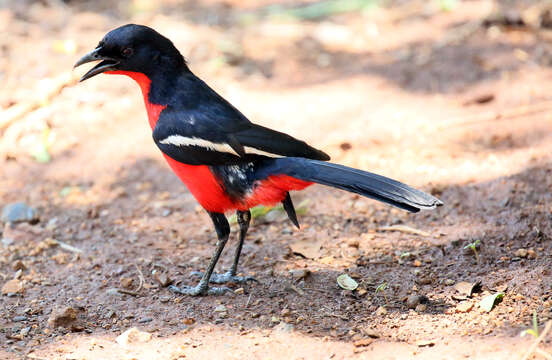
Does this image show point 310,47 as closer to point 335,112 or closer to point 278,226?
point 335,112

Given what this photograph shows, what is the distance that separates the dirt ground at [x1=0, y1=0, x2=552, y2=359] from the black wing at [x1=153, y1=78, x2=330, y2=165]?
0.80 metres

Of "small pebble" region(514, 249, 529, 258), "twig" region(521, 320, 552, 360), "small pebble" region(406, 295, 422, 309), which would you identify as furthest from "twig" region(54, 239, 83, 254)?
"twig" region(521, 320, 552, 360)

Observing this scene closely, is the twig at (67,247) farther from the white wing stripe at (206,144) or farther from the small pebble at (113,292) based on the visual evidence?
the white wing stripe at (206,144)

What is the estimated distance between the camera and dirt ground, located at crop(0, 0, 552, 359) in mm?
3336

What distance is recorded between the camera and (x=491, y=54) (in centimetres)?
702

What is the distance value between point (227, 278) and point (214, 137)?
0.92 metres

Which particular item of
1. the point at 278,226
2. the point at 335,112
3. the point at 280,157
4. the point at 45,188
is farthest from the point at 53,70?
→ the point at 280,157

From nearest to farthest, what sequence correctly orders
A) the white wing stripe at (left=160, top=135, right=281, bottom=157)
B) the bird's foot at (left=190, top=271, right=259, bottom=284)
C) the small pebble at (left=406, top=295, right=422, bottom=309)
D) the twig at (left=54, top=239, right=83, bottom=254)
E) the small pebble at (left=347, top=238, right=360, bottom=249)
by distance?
the small pebble at (left=406, top=295, right=422, bottom=309) < the white wing stripe at (left=160, top=135, right=281, bottom=157) < the bird's foot at (left=190, top=271, right=259, bottom=284) < the small pebble at (left=347, top=238, right=360, bottom=249) < the twig at (left=54, top=239, right=83, bottom=254)

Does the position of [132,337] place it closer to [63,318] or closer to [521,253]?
[63,318]

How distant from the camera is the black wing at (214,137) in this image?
3.65m

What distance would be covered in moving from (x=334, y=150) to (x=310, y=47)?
274 centimetres

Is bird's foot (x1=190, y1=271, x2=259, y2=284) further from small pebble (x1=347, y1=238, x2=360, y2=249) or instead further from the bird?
small pebble (x1=347, y1=238, x2=360, y2=249)

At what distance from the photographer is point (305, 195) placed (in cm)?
512

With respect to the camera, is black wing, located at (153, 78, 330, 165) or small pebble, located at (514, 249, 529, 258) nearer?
black wing, located at (153, 78, 330, 165)
